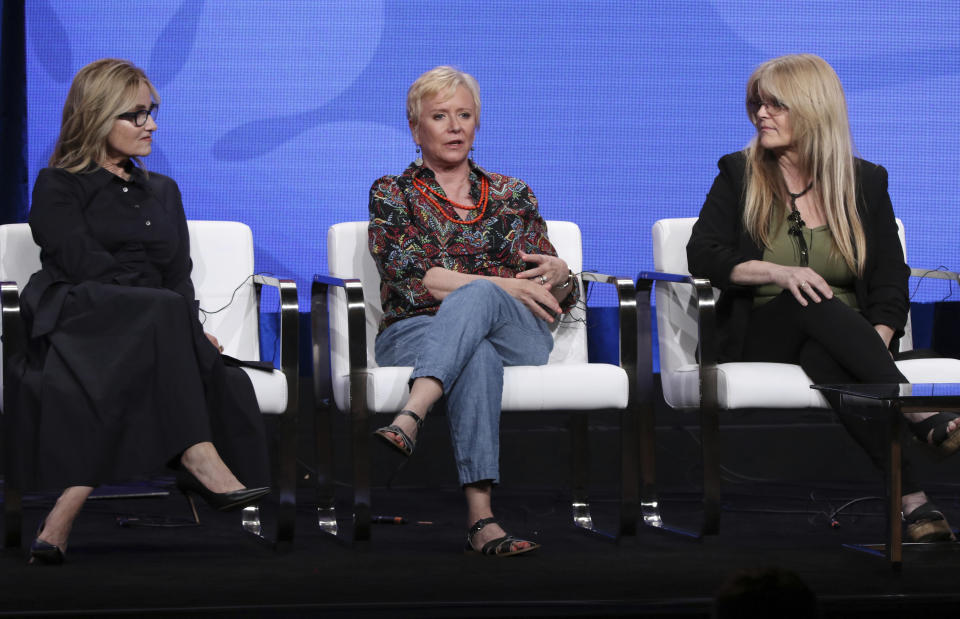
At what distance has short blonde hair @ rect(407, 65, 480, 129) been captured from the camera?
3.14 meters

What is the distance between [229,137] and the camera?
12.4 feet

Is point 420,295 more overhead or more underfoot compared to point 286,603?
more overhead

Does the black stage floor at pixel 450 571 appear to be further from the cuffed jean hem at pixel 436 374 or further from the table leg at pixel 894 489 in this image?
the cuffed jean hem at pixel 436 374

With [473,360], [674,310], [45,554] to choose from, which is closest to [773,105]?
[674,310]

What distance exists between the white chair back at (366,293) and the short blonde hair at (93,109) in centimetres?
63

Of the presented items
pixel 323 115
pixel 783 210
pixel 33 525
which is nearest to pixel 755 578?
pixel 783 210

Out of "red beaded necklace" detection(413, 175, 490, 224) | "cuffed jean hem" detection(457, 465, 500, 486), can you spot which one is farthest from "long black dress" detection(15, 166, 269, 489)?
"red beaded necklace" detection(413, 175, 490, 224)

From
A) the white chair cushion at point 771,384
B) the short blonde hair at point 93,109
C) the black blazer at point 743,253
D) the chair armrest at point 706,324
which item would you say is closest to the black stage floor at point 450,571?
the white chair cushion at point 771,384

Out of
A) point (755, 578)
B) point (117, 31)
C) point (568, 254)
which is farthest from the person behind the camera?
point (117, 31)

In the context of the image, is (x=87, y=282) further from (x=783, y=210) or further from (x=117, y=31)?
(x=783, y=210)

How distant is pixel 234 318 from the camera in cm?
324

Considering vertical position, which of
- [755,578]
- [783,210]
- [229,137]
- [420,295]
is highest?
[229,137]

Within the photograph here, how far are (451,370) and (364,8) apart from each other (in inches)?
64.6

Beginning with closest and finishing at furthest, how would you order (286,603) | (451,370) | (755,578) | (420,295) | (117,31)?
(755,578) < (286,603) < (451,370) < (420,295) < (117,31)
